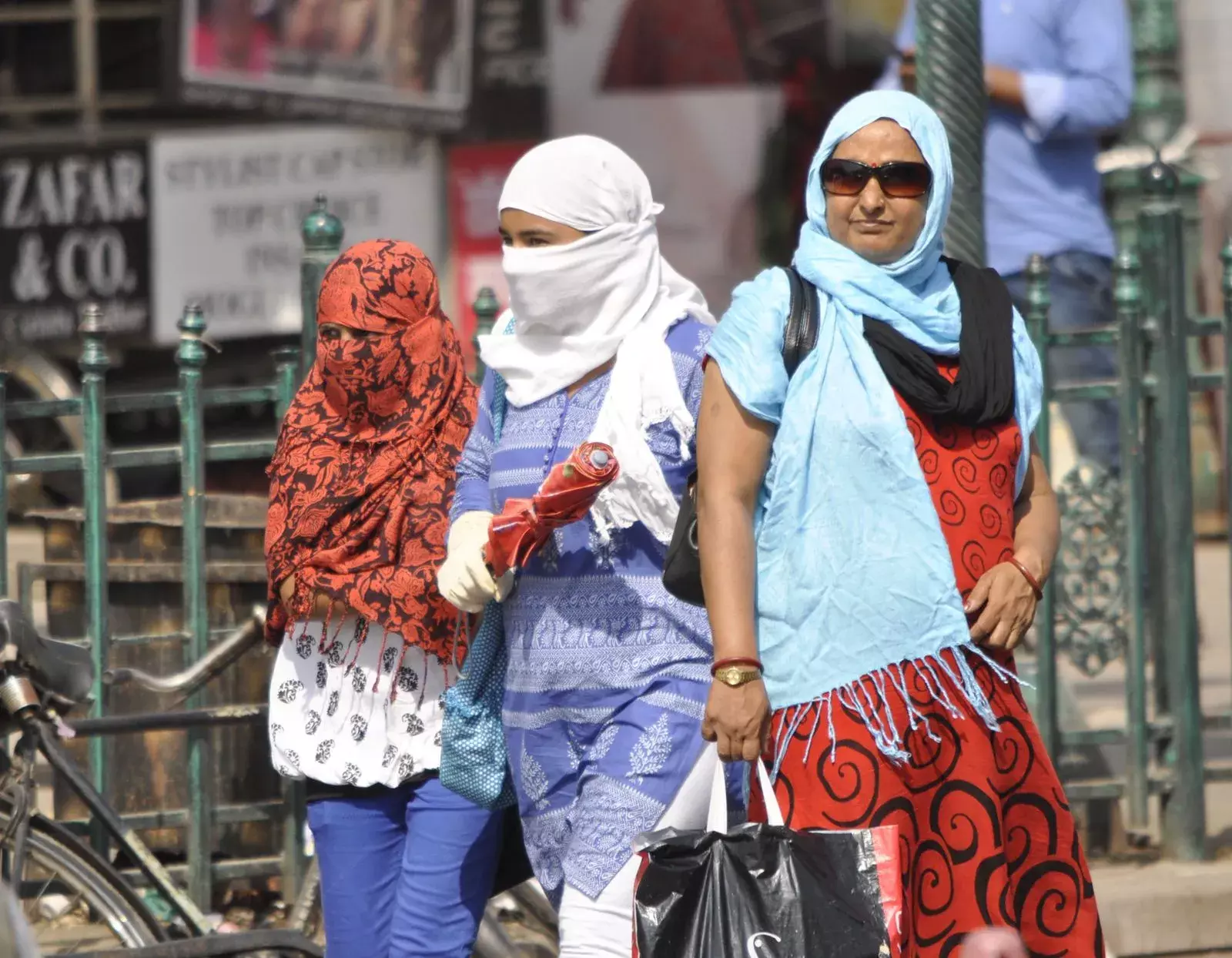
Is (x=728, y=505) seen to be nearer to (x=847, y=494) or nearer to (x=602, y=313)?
(x=847, y=494)

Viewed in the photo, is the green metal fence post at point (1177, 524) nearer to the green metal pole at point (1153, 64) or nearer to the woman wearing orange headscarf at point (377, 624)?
the woman wearing orange headscarf at point (377, 624)

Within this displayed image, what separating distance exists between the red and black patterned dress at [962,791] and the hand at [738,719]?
65 mm

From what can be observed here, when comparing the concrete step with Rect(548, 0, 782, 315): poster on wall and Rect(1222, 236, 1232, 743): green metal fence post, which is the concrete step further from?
Rect(548, 0, 782, 315): poster on wall

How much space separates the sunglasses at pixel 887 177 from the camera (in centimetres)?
311

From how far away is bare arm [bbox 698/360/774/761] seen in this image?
9.86 ft

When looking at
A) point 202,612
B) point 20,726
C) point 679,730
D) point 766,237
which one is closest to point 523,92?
point 766,237

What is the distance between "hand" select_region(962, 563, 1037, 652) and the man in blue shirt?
3278mm

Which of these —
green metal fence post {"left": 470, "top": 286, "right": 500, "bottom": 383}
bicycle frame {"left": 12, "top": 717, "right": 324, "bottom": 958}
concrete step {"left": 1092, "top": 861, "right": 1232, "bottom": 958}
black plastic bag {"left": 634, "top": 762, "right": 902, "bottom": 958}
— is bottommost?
concrete step {"left": 1092, "top": 861, "right": 1232, "bottom": 958}

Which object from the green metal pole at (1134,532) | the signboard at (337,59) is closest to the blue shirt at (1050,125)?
the green metal pole at (1134,532)

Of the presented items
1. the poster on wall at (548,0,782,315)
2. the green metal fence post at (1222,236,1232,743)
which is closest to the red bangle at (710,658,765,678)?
the green metal fence post at (1222,236,1232,743)

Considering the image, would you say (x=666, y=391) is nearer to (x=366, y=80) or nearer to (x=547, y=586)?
(x=547, y=586)

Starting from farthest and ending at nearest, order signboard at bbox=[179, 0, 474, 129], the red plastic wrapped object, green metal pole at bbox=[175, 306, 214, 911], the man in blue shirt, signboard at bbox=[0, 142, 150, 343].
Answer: signboard at bbox=[179, 0, 474, 129], signboard at bbox=[0, 142, 150, 343], the man in blue shirt, green metal pole at bbox=[175, 306, 214, 911], the red plastic wrapped object

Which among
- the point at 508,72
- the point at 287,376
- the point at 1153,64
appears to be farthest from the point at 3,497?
the point at 508,72

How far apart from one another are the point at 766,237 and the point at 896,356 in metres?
6.94
